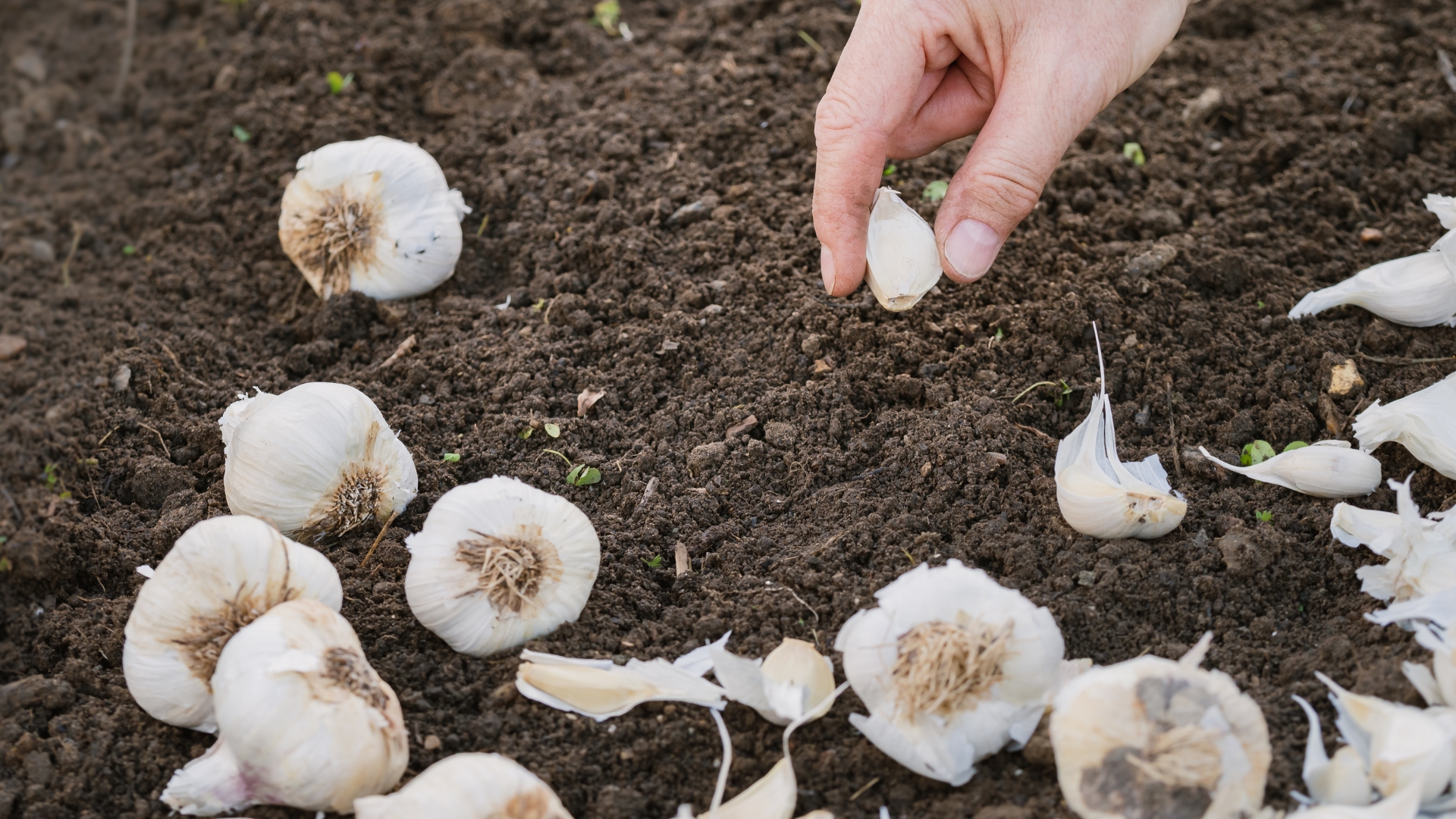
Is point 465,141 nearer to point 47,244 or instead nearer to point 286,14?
point 286,14

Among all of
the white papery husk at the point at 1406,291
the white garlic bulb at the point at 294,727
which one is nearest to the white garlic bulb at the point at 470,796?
the white garlic bulb at the point at 294,727

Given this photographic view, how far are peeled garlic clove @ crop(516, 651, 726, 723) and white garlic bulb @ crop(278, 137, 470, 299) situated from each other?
44.8 inches

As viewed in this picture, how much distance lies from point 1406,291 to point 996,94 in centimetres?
92

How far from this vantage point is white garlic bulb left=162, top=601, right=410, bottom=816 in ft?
4.76

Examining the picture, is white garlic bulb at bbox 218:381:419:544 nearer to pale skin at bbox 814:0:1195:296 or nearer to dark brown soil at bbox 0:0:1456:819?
dark brown soil at bbox 0:0:1456:819

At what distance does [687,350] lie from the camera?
2.32 meters

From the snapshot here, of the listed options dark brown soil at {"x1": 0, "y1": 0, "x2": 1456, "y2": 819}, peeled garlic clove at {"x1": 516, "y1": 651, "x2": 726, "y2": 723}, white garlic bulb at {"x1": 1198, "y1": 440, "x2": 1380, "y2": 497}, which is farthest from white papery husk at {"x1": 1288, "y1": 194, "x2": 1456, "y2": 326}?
peeled garlic clove at {"x1": 516, "y1": 651, "x2": 726, "y2": 723}

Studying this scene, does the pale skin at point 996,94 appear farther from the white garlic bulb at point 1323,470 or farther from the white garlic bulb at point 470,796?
the white garlic bulb at point 470,796

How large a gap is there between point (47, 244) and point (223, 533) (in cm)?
175

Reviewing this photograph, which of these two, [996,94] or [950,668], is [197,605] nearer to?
[950,668]

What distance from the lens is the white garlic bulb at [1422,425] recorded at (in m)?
1.86

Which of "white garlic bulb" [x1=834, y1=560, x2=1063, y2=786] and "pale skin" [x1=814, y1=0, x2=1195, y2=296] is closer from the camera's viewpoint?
"white garlic bulb" [x1=834, y1=560, x2=1063, y2=786]

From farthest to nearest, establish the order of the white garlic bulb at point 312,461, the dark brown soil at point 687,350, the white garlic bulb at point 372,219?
the white garlic bulb at point 372,219 < the white garlic bulb at point 312,461 < the dark brown soil at point 687,350

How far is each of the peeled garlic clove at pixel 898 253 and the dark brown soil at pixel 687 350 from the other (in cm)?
21
